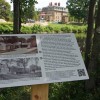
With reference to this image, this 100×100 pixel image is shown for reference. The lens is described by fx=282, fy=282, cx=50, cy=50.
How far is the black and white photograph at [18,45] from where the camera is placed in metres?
4.38

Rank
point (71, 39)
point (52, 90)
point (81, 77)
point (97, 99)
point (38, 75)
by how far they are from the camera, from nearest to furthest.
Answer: point (38, 75)
point (81, 77)
point (71, 39)
point (97, 99)
point (52, 90)

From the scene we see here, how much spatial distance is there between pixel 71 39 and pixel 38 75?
40.2 inches

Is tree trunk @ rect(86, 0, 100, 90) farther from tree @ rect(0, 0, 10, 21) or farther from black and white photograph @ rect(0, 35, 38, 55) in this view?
tree @ rect(0, 0, 10, 21)

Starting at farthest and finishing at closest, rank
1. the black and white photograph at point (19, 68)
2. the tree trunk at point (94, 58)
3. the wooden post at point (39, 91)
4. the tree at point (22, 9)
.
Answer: the tree at point (22, 9) < the tree trunk at point (94, 58) < the wooden post at point (39, 91) < the black and white photograph at point (19, 68)

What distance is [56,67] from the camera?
4465mm

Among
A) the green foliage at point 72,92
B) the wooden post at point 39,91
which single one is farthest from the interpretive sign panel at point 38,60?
the green foliage at point 72,92

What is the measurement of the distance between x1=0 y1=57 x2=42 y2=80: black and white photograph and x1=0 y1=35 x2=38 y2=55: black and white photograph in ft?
0.49

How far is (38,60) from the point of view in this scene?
4.41 meters

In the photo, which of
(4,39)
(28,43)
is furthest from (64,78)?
(4,39)

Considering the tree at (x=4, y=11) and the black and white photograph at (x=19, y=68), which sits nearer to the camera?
the black and white photograph at (x=19, y=68)

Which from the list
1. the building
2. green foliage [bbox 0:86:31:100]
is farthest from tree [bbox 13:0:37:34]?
the building

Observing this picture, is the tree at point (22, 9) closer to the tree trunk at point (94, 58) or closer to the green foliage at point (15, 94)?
the green foliage at point (15, 94)

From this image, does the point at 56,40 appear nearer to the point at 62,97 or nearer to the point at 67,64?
the point at 67,64

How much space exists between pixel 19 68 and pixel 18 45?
1.40 feet
